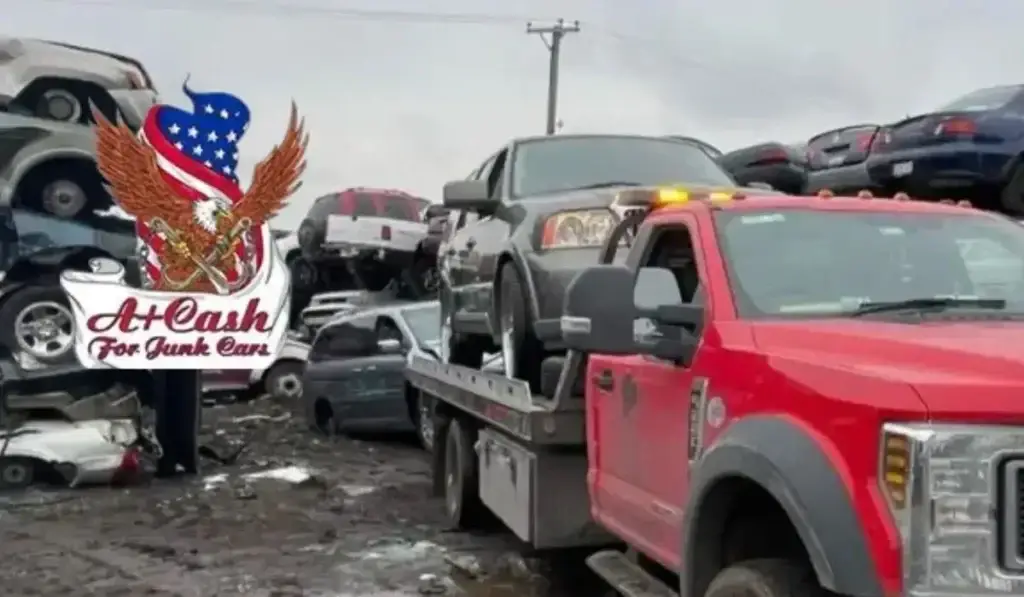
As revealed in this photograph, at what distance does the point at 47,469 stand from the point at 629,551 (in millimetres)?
7285

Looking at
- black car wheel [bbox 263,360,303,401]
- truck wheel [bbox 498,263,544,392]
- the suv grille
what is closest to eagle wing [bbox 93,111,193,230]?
truck wheel [bbox 498,263,544,392]

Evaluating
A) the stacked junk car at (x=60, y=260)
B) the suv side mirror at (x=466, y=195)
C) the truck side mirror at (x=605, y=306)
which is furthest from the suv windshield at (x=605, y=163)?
the stacked junk car at (x=60, y=260)

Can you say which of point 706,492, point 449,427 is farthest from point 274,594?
point 706,492

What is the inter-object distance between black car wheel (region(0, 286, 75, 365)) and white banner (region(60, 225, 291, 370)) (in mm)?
368

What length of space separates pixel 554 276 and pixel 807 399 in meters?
3.49

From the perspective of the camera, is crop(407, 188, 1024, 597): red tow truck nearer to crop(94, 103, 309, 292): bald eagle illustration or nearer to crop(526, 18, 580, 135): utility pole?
crop(94, 103, 309, 292): bald eagle illustration

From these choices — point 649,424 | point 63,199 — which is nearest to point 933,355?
point 649,424

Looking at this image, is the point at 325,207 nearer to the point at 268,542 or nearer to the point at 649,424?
the point at 268,542

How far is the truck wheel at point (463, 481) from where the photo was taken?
8.64 meters

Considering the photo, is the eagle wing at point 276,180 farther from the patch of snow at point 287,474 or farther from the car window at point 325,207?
the car window at point 325,207

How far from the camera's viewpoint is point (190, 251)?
438 inches

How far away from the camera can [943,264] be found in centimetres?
447

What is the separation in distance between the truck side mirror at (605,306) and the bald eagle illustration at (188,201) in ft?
24.3

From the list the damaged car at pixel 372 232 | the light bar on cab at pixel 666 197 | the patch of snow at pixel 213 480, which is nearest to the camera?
the light bar on cab at pixel 666 197
